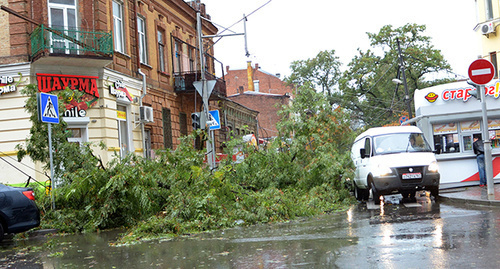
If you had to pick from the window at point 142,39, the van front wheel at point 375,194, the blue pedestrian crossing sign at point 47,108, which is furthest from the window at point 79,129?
the van front wheel at point 375,194

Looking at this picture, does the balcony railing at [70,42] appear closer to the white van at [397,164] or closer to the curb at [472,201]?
the white van at [397,164]

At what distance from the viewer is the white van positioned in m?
14.3

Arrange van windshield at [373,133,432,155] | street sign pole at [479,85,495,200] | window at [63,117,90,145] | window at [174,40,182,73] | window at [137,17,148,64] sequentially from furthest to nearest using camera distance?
1. window at [174,40,182,73]
2. window at [137,17,148,64]
3. window at [63,117,90,145]
4. van windshield at [373,133,432,155]
5. street sign pole at [479,85,495,200]

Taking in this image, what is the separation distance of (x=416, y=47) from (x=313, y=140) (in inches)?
1466

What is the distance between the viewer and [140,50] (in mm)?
24688

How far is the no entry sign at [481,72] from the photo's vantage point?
45.3ft

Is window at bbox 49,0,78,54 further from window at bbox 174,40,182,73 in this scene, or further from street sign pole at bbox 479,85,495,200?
street sign pole at bbox 479,85,495,200

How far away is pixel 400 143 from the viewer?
49.9 ft

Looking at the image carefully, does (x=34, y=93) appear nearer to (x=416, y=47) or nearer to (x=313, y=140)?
(x=313, y=140)

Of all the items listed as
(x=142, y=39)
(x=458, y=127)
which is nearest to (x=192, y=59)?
(x=142, y=39)

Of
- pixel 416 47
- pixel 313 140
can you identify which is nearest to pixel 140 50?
pixel 313 140

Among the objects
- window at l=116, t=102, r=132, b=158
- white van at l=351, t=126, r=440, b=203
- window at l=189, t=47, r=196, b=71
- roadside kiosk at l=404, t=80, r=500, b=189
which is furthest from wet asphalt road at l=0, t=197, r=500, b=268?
window at l=189, t=47, r=196, b=71

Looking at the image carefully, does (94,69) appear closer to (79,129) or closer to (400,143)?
(79,129)

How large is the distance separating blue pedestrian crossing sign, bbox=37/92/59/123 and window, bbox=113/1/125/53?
984cm
